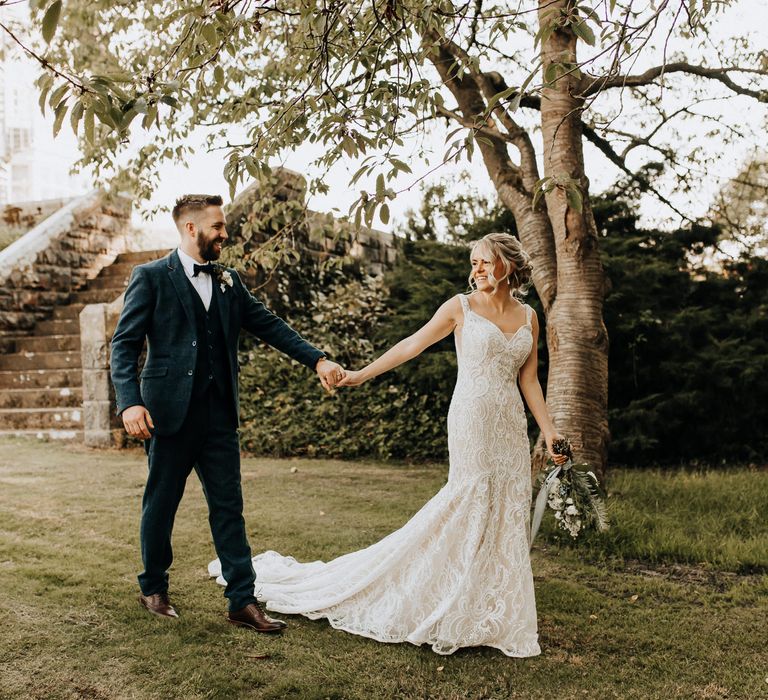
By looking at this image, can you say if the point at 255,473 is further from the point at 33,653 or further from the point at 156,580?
the point at 33,653

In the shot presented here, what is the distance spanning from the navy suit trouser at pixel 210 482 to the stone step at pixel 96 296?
28.4 feet

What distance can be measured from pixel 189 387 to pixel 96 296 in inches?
360

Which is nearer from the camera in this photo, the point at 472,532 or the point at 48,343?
the point at 472,532

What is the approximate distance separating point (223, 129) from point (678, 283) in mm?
5902

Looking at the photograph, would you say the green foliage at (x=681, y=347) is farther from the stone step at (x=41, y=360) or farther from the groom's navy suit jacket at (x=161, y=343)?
the stone step at (x=41, y=360)

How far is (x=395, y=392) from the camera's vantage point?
32.8ft

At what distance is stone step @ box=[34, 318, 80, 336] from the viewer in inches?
450

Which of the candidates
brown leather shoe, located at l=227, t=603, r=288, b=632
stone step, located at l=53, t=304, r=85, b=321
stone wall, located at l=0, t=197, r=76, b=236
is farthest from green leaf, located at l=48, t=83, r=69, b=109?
stone wall, located at l=0, t=197, r=76, b=236

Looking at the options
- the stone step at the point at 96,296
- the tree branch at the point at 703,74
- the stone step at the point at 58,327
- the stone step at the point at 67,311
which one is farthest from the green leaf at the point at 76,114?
the stone step at the point at 67,311

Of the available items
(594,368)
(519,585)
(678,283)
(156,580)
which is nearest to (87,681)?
(156,580)

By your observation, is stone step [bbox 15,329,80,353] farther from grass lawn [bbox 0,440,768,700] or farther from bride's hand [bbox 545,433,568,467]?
bride's hand [bbox 545,433,568,467]

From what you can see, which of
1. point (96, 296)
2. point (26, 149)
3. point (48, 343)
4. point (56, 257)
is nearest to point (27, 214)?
point (56, 257)

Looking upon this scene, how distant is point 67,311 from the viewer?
11828 mm

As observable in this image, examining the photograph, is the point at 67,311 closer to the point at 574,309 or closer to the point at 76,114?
the point at 574,309
